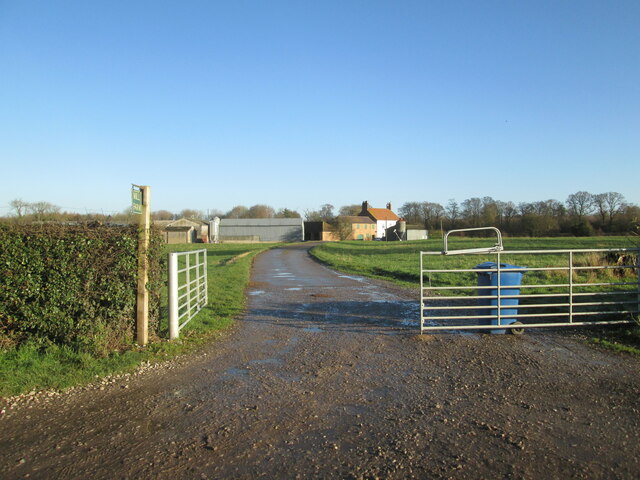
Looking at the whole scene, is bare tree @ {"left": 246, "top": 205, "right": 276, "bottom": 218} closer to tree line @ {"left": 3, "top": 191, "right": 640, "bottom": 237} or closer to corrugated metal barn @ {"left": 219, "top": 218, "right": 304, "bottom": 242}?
tree line @ {"left": 3, "top": 191, "right": 640, "bottom": 237}

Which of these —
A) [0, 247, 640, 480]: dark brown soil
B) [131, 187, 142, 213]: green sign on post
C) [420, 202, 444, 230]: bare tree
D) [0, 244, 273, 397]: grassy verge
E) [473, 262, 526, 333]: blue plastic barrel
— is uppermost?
[420, 202, 444, 230]: bare tree

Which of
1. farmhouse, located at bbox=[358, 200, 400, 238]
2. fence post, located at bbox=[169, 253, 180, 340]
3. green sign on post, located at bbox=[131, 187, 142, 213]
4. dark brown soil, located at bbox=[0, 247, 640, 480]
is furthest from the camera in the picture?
farmhouse, located at bbox=[358, 200, 400, 238]

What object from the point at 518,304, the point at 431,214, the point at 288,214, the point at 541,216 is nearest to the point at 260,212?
the point at 288,214

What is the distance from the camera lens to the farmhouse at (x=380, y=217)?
116619 millimetres

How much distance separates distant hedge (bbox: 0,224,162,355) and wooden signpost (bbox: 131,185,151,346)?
22 centimetres

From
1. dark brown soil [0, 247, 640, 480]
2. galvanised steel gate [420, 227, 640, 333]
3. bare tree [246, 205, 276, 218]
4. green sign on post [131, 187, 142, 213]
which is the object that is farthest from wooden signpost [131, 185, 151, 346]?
bare tree [246, 205, 276, 218]

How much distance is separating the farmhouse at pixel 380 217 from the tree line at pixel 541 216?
6.99 m

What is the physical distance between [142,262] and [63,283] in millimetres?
1115

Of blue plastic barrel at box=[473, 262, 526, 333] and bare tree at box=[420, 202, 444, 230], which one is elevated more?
bare tree at box=[420, 202, 444, 230]

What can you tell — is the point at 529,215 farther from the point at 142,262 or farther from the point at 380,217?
the point at 142,262

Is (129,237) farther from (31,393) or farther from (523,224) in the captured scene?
(523,224)

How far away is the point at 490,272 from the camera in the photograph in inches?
325

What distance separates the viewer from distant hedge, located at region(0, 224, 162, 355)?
613 centimetres

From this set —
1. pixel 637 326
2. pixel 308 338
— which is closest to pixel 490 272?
pixel 637 326
